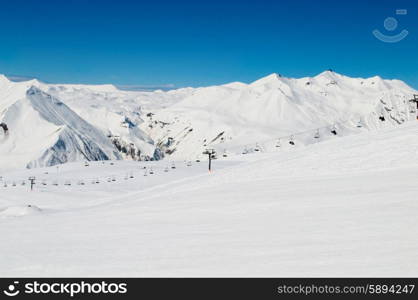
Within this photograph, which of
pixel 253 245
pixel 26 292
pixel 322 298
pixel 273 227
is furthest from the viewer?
pixel 273 227

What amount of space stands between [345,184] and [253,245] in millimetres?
8286

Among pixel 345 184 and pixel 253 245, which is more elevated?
pixel 345 184

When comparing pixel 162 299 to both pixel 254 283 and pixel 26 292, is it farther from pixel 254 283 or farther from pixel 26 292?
pixel 26 292

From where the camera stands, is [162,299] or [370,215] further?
[370,215]

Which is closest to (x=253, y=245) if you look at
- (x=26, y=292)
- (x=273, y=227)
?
(x=273, y=227)

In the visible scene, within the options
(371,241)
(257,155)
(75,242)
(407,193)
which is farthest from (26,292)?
(257,155)

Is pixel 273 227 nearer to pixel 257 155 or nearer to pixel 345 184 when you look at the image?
pixel 345 184

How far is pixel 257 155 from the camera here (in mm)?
88438

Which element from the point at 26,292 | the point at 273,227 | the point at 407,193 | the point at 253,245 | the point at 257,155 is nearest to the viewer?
the point at 26,292

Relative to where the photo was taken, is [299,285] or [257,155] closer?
[299,285]

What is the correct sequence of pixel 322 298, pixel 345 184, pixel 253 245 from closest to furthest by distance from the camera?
pixel 322 298, pixel 253 245, pixel 345 184

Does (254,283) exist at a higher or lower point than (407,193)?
lower

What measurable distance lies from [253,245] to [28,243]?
612cm

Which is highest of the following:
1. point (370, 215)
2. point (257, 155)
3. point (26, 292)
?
point (257, 155)
